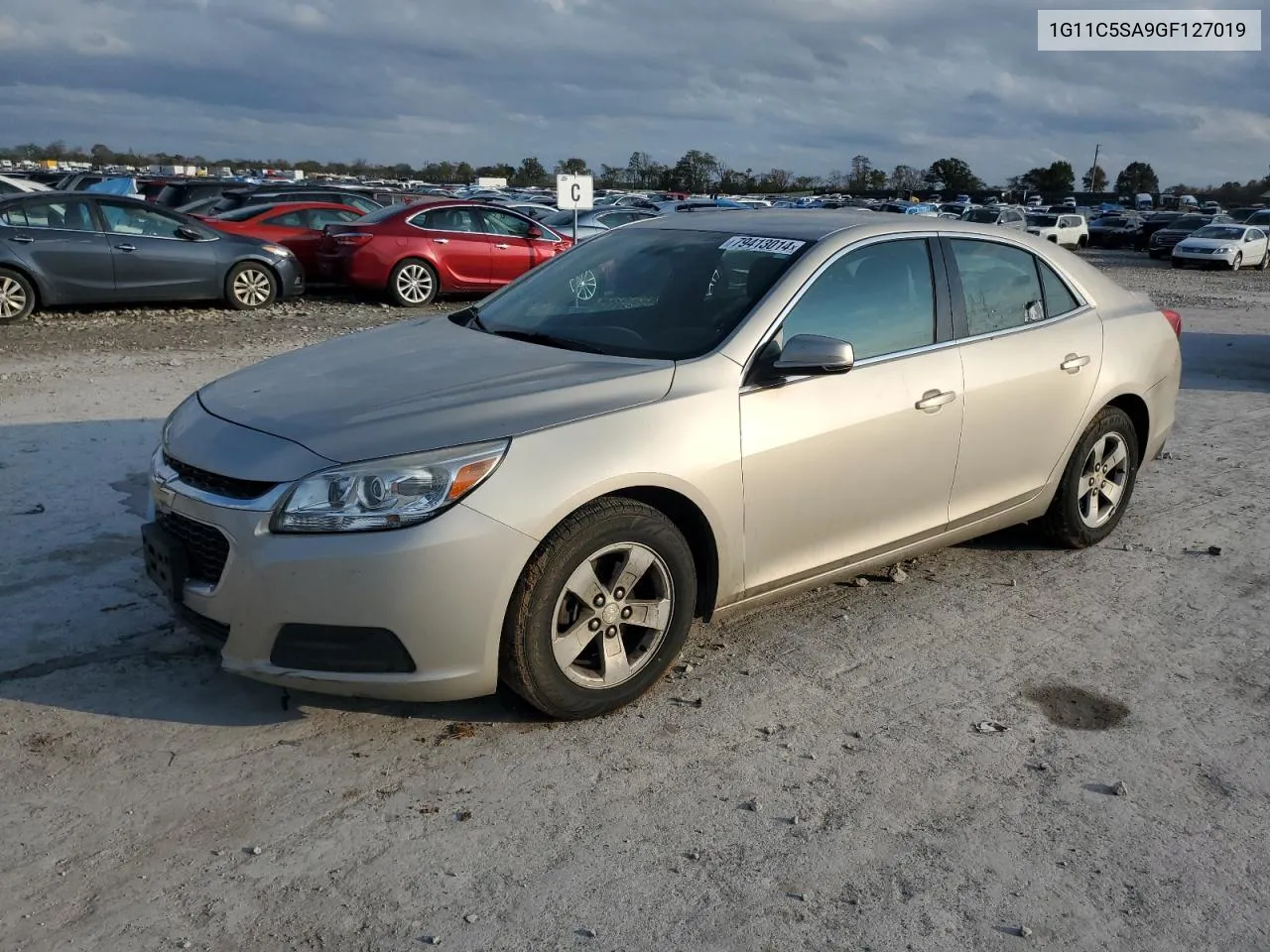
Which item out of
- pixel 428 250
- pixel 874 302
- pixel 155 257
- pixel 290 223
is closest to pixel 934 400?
pixel 874 302

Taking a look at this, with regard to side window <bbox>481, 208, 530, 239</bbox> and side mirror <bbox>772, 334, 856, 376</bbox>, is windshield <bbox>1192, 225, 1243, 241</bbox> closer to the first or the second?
side window <bbox>481, 208, 530, 239</bbox>

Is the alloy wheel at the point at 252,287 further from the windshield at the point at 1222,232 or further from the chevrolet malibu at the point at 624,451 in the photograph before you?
the windshield at the point at 1222,232

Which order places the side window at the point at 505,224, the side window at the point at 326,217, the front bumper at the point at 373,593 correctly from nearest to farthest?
the front bumper at the point at 373,593
the side window at the point at 505,224
the side window at the point at 326,217

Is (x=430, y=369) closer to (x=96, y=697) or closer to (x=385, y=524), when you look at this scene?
(x=385, y=524)

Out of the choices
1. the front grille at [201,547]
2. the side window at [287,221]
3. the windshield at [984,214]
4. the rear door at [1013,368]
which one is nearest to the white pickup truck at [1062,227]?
the windshield at [984,214]

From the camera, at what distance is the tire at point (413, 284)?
1492cm

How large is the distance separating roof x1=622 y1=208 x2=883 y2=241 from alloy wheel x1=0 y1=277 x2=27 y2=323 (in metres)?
9.65

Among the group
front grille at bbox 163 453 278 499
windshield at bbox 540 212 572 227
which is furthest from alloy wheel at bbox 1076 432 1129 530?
windshield at bbox 540 212 572 227

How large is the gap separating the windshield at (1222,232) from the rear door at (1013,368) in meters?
29.8

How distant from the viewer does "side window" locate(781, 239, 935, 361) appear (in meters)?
4.31

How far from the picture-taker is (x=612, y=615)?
3752mm

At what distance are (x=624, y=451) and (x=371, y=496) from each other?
80cm

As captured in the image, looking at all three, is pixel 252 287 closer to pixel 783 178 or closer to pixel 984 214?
pixel 984 214

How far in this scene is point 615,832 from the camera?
320 centimetres
